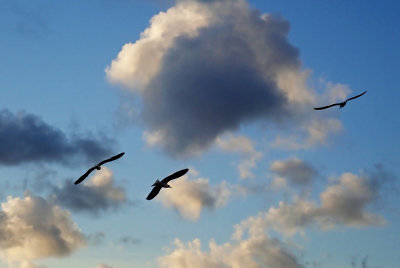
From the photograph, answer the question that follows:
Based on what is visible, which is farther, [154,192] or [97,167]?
[97,167]

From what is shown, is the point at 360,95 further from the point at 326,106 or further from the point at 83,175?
the point at 83,175

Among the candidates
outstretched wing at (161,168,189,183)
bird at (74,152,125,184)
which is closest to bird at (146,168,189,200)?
outstretched wing at (161,168,189,183)

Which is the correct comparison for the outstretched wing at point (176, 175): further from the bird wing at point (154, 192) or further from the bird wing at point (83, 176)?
the bird wing at point (83, 176)

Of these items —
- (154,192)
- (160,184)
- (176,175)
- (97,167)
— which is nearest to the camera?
(176,175)

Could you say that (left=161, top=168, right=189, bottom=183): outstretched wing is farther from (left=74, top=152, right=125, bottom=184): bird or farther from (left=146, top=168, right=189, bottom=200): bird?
(left=74, top=152, right=125, bottom=184): bird

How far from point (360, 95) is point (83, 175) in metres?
48.6

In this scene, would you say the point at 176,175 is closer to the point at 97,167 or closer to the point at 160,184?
the point at 160,184

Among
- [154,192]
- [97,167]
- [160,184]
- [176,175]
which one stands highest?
[97,167]

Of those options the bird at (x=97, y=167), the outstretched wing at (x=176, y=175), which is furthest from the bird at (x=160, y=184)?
the bird at (x=97, y=167)

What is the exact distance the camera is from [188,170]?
91.0 meters

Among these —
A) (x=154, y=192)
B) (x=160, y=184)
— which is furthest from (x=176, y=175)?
(x=154, y=192)

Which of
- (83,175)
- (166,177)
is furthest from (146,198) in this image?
(83,175)

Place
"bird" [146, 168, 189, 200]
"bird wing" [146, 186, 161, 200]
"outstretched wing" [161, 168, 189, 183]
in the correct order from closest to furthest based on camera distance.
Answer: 1. "outstretched wing" [161, 168, 189, 183]
2. "bird" [146, 168, 189, 200]
3. "bird wing" [146, 186, 161, 200]

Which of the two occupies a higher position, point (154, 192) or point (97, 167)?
point (97, 167)
